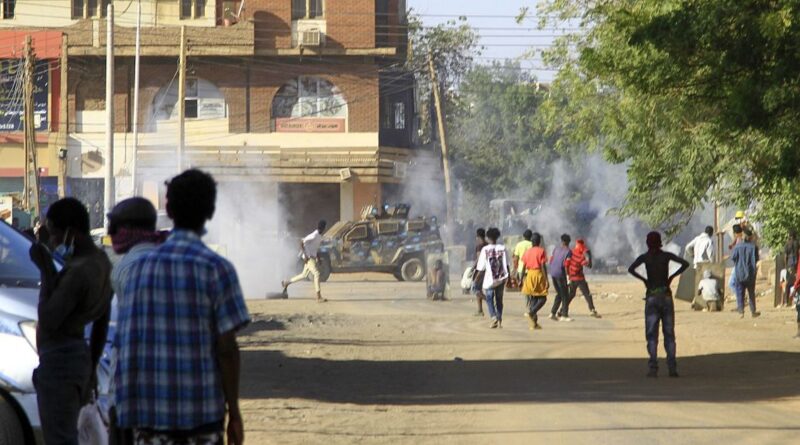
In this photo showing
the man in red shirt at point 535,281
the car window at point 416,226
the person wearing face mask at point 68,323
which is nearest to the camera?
the person wearing face mask at point 68,323

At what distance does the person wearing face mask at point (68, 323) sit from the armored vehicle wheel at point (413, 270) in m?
35.3

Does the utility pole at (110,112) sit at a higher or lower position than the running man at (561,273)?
higher

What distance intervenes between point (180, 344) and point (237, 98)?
161 feet

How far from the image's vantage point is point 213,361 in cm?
515

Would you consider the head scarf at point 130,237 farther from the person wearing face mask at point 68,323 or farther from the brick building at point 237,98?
the brick building at point 237,98

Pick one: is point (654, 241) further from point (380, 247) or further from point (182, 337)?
point (380, 247)

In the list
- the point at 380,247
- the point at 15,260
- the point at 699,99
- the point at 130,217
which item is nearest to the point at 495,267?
the point at 699,99

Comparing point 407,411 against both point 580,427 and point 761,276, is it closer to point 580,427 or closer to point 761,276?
point 580,427

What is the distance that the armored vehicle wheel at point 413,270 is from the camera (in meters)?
42.3

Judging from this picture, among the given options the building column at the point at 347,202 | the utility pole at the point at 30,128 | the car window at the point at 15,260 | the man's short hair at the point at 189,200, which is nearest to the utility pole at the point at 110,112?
the utility pole at the point at 30,128

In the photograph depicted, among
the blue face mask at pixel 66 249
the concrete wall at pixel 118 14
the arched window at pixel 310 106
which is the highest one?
the concrete wall at pixel 118 14

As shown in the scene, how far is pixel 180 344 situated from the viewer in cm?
510

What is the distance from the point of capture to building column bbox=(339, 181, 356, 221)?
54.0 metres

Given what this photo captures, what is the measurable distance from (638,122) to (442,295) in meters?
11.7
